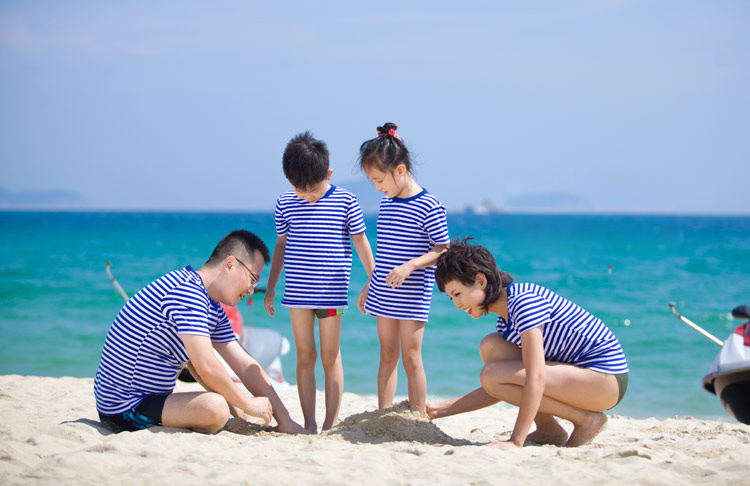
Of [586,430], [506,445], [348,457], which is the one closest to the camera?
[348,457]

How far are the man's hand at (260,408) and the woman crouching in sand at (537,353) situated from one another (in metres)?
1.03

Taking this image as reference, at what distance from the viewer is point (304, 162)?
4.04m

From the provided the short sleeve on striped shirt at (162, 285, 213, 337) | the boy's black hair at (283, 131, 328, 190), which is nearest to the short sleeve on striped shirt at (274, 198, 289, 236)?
the boy's black hair at (283, 131, 328, 190)

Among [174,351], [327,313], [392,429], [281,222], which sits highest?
[281,222]

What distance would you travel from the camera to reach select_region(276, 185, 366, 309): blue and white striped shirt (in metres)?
4.14

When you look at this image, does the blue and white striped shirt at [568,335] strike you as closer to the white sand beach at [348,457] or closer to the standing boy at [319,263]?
the white sand beach at [348,457]

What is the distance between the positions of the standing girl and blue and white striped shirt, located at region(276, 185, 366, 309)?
201 mm

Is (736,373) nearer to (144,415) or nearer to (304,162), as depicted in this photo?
(304,162)

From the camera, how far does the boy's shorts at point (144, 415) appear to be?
359 cm

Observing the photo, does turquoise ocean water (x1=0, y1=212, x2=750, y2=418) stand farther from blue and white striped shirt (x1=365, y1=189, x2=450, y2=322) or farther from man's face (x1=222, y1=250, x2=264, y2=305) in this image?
man's face (x1=222, y1=250, x2=264, y2=305)

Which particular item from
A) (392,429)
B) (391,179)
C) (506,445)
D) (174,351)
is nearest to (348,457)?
(392,429)

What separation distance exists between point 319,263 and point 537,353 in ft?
4.22

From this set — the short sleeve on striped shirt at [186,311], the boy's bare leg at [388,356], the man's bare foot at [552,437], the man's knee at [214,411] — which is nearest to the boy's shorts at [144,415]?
the man's knee at [214,411]

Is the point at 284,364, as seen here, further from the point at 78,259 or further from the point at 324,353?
the point at 78,259
